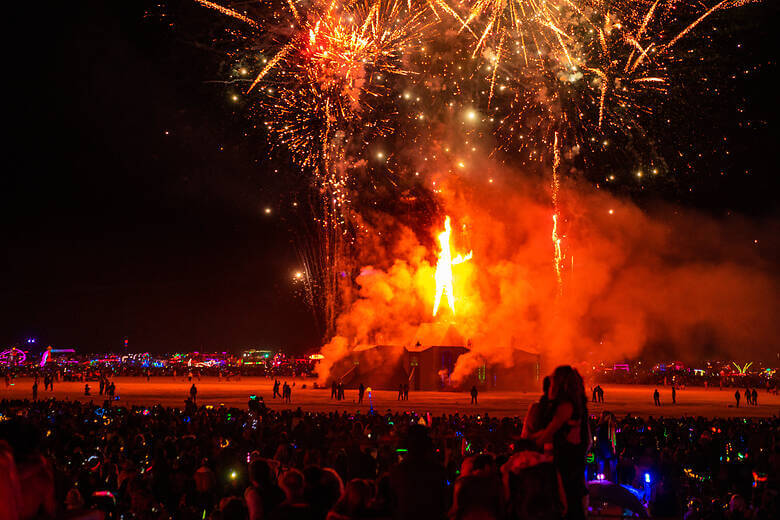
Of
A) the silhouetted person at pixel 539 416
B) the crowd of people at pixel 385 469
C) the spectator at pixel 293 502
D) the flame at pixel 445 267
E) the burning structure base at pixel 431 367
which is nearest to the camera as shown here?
the crowd of people at pixel 385 469

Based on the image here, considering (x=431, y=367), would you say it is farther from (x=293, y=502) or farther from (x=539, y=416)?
(x=293, y=502)

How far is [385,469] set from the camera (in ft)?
36.2

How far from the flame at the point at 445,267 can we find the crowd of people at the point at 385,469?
1331 inches

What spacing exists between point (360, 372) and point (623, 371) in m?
39.1

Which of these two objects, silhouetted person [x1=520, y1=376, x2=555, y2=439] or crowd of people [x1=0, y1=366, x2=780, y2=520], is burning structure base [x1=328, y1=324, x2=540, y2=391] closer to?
crowd of people [x1=0, y1=366, x2=780, y2=520]

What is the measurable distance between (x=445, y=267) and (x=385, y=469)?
141ft

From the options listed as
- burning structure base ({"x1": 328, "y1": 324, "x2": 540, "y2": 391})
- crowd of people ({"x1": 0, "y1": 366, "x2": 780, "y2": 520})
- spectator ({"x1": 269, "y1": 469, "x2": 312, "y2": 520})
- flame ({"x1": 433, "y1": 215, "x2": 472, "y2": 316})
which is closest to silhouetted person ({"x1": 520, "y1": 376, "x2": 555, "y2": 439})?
crowd of people ({"x1": 0, "y1": 366, "x2": 780, "y2": 520})

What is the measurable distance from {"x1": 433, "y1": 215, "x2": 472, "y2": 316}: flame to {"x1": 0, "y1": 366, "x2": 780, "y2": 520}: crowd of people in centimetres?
3382

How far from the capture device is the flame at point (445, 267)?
175 feet

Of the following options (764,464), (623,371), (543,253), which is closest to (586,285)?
(543,253)

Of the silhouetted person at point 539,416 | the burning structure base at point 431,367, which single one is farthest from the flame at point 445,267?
the silhouetted person at point 539,416

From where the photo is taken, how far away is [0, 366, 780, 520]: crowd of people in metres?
4.76

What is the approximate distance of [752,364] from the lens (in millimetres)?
86688

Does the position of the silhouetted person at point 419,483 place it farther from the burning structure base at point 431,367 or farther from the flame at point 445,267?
the flame at point 445,267
